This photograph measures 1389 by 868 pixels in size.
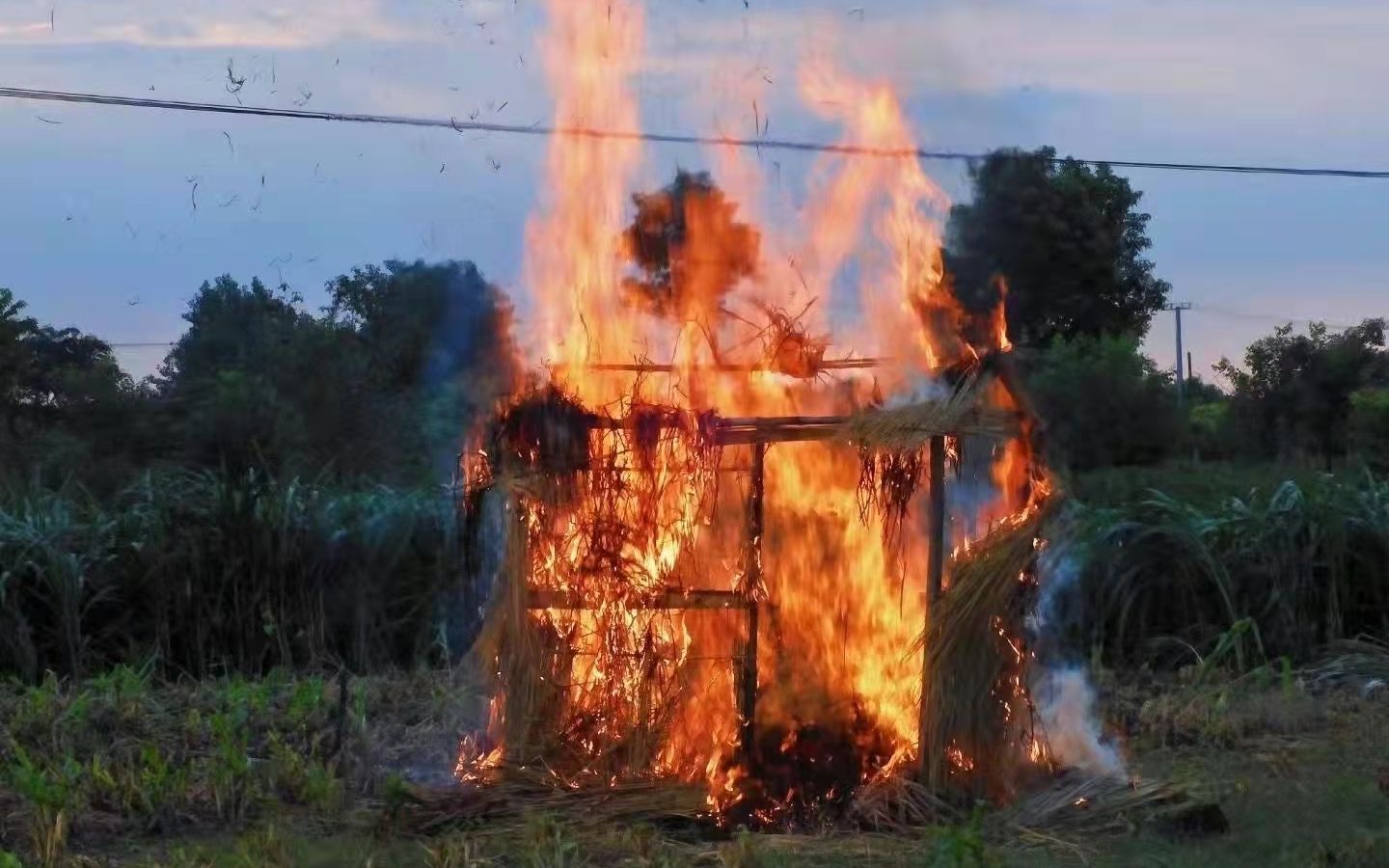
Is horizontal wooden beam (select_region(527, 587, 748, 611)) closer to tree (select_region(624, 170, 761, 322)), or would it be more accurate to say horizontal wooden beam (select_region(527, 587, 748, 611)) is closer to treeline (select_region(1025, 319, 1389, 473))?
tree (select_region(624, 170, 761, 322))

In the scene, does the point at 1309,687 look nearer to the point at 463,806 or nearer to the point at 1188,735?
the point at 1188,735

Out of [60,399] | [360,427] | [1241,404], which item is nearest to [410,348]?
[360,427]

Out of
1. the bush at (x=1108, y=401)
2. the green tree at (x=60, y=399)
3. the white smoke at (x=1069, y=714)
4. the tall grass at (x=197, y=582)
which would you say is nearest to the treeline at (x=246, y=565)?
the tall grass at (x=197, y=582)

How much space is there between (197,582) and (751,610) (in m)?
5.45

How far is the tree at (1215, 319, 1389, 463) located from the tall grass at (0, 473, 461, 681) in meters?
24.4

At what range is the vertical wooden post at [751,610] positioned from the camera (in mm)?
7113

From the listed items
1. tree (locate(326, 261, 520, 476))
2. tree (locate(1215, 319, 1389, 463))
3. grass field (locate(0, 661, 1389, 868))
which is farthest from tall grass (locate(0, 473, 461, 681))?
tree (locate(1215, 319, 1389, 463))

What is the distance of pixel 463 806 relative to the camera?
21.8ft

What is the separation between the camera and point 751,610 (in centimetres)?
713

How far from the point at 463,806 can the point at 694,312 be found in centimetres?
243

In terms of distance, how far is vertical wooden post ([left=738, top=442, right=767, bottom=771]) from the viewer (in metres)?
7.11

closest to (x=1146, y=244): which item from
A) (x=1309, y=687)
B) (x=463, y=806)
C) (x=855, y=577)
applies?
(x=1309, y=687)

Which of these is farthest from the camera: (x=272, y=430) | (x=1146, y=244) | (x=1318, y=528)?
(x=1146, y=244)

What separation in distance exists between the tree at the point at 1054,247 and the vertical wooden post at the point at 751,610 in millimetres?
1907
